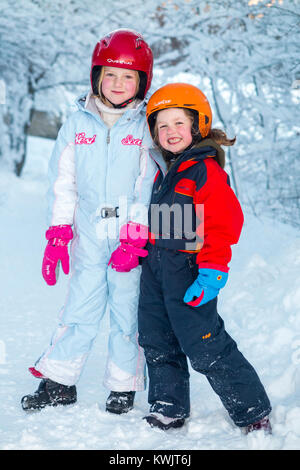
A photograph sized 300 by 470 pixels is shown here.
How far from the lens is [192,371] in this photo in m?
3.49

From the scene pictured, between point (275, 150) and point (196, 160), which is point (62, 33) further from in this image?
point (196, 160)

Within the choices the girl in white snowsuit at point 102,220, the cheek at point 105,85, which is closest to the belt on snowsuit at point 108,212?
the girl in white snowsuit at point 102,220

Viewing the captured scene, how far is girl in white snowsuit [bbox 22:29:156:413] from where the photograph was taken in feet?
9.41

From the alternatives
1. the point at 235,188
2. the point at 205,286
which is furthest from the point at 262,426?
the point at 235,188

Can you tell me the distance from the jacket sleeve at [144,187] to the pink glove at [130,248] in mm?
74

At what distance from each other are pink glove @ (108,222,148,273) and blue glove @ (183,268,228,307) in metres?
0.43

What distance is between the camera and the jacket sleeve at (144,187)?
283cm

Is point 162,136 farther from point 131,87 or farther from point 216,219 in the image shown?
point 216,219

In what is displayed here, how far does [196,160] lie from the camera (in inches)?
102

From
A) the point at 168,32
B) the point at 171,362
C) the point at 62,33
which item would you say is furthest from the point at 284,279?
the point at 62,33

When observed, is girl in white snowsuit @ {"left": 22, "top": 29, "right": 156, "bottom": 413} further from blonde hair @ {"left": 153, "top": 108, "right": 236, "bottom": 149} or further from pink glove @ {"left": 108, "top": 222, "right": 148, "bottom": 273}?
blonde hair @ {"left": 153, "top": 108, "right": 236, "bottom": 149}

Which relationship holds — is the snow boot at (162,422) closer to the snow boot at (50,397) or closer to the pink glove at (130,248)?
the snow boot at (50,397)

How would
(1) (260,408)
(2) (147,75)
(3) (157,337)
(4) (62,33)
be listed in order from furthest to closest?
(4) (62,33) < (2) (147,75) < (3) (157,337) < (1) (260,408)

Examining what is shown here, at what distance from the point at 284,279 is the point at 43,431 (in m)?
2.63
